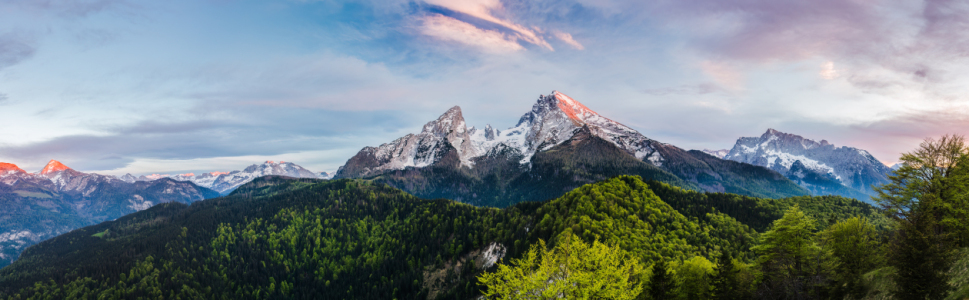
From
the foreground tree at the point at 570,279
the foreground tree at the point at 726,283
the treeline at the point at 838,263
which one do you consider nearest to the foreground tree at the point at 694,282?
the treeline at the point at 838,263

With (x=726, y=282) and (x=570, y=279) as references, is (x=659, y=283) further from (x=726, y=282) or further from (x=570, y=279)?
(x=570, y=279)

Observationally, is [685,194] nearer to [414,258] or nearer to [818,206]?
[818,206]

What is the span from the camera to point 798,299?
41000 millimetres

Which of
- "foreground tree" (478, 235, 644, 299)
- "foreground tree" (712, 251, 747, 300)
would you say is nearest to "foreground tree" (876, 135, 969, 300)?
"foreground tree" (712, 251, 747, 300)

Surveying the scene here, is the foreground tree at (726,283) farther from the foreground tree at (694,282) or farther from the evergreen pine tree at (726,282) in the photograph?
the foreground tree at (694,282)

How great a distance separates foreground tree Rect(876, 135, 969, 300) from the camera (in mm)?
31938

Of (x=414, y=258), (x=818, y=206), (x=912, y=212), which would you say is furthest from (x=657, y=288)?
(x=414, y=258)

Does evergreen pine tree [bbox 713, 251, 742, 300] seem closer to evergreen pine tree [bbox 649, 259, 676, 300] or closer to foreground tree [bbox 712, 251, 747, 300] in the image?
foreground tree [bbox 712, 251, 747, 300]

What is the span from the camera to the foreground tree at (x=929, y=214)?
3194 centimetres

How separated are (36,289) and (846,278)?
1016ft

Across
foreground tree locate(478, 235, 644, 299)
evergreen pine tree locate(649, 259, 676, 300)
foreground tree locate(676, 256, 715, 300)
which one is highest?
foreground tree locate(478, 235, 644, 299)

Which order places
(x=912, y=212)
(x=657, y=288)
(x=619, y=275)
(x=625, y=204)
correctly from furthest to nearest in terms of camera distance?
(x=625, y=204)
(x=657, y=288)
(x=912, y=212)
(x=619, y=275)

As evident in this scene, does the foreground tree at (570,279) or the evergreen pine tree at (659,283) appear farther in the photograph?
the evergreen pine tree at (659,283)

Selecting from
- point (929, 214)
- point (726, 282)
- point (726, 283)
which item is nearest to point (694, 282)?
point (726, 283)
